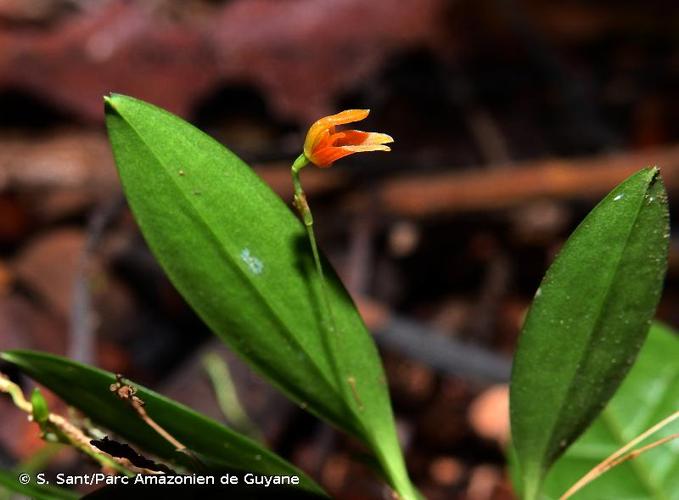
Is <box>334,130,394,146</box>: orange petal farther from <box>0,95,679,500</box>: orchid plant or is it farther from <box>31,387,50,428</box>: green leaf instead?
<box>31,387,50,428</box>: green leaf

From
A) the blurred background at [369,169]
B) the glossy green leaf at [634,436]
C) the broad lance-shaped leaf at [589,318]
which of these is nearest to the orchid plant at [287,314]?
the broad lance-shaped leaf at [589,318]

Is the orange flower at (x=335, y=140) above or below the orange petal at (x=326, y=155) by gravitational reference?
above

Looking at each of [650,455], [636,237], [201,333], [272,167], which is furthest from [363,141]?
[272,167]

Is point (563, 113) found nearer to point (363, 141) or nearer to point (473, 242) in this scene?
point (473, 242)

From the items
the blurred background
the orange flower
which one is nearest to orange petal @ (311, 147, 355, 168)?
the orange flower

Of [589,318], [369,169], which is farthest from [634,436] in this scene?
[369,169]

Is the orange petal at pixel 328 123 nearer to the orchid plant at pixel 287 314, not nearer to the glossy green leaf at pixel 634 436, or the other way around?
the orchid plant at pixel 287 314

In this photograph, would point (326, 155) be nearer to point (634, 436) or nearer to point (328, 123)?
point (328, 123)
